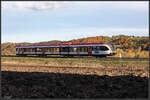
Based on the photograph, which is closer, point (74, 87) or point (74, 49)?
point (74, 87)

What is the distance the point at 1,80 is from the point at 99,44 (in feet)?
76.4

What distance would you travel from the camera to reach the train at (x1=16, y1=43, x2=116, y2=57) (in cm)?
3569

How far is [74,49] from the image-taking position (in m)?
38.8

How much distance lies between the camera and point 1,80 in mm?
15211

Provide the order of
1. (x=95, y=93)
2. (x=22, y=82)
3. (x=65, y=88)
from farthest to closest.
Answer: (x=22, y=82) → (x=65, y=88) → (x=95, y=93)

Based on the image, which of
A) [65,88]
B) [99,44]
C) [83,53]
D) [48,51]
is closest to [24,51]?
[48,51]

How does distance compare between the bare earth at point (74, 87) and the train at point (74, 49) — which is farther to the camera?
the train at point (74, 49)

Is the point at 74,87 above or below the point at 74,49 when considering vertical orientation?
below

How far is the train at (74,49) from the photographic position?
3569cm

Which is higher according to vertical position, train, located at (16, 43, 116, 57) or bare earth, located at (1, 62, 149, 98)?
train, located at (16, 43, 116, 57)

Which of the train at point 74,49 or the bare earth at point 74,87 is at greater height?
the train at point 74,49

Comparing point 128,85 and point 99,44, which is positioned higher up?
point 99,44

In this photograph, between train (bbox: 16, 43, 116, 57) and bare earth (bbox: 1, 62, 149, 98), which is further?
train (bbox: 16, 43, 116, 57)

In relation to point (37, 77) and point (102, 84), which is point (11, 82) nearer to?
point (37, 77)
